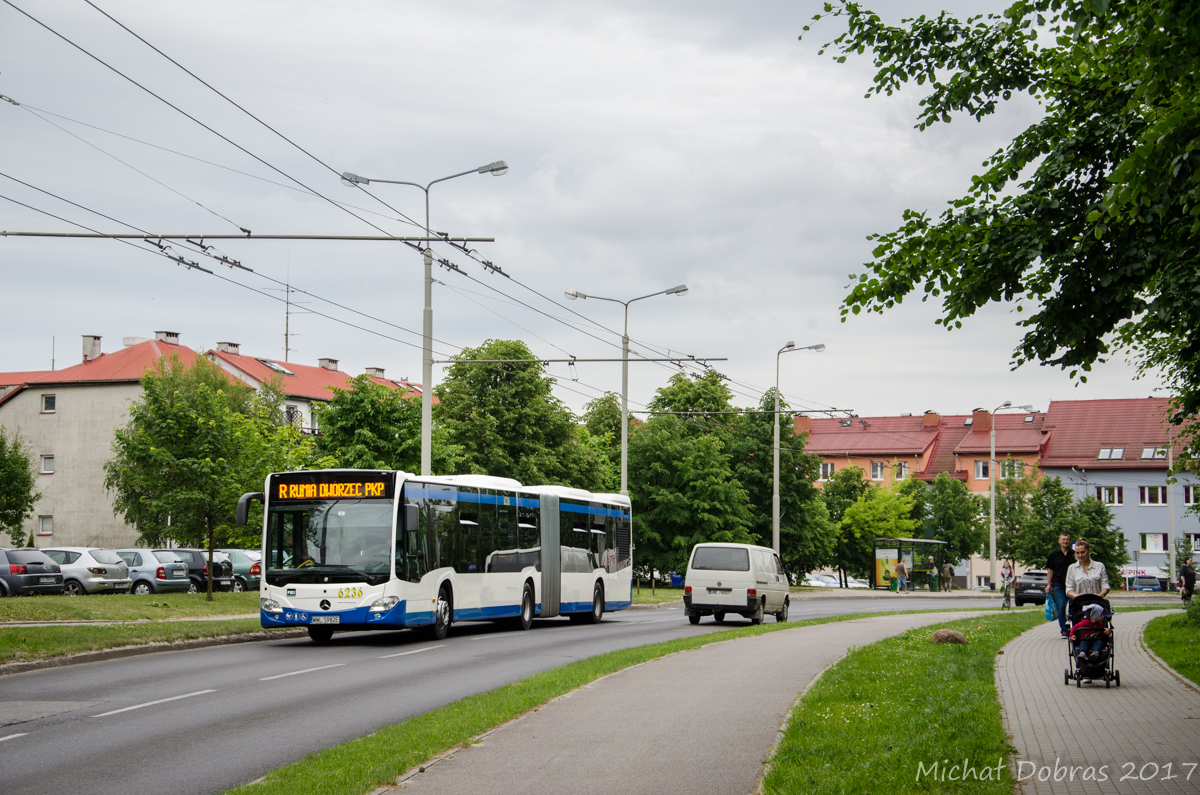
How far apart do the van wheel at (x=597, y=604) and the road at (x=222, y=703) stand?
785 centimetres

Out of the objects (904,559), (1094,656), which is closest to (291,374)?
(904,559)

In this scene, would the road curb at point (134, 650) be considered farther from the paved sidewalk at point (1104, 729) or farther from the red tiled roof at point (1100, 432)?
the red tiled roof at point (1100, 432)

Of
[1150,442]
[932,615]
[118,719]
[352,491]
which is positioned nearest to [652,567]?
[932,615]

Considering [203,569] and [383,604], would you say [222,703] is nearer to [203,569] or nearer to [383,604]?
[383,604]

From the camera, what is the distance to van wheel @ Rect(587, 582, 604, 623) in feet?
96.2

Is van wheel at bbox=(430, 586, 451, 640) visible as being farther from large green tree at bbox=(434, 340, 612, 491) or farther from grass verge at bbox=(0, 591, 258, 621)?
large green tree at bbox=(434, 340, 612, 491)

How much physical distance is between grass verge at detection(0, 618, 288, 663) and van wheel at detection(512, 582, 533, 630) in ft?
19.0

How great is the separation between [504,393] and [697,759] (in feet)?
168

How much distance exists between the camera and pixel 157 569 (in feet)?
117

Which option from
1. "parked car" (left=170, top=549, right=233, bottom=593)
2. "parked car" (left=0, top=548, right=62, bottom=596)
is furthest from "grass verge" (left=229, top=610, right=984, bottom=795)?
"parked car" (left=170, top=549, right=233, bottom=593)

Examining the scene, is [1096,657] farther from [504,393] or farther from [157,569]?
[504,393]

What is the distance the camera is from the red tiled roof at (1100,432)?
8494cm

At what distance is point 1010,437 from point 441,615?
3192 inches

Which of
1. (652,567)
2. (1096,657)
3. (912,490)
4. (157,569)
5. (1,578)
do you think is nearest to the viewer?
(1096,657)
